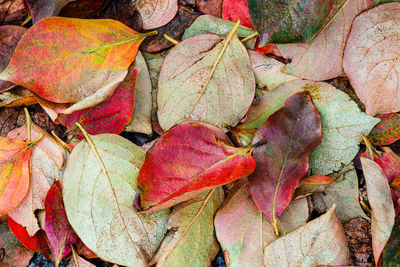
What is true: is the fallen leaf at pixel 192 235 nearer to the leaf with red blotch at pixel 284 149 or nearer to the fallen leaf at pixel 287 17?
the leaf with red blotch at pixel 284 149

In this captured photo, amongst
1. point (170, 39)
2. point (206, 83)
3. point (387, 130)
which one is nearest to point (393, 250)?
point (387, 130)

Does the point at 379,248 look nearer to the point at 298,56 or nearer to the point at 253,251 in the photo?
the point at 253,251

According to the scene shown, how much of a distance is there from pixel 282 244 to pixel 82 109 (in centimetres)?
51

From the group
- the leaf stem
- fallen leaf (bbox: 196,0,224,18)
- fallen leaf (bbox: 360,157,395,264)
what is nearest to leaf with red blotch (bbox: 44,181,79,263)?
the leaf stem

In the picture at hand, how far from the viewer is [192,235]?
2.60ft

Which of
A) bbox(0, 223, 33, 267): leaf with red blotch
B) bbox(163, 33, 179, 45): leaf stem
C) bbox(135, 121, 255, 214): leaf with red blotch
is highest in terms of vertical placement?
bbox(163, 33, 179, 45): leaf stem

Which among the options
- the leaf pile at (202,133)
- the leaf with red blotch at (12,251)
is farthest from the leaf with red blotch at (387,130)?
the leaf with red blotch at (12,251)

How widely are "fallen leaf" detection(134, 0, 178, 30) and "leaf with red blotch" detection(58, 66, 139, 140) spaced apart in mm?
128

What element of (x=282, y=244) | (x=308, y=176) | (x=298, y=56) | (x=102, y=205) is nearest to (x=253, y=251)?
(x=282, y=244)

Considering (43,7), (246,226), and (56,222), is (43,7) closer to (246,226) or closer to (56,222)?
(56,222)

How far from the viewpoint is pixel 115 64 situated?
2.72ft

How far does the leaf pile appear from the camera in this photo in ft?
2.43

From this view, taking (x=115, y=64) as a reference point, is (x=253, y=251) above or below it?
below

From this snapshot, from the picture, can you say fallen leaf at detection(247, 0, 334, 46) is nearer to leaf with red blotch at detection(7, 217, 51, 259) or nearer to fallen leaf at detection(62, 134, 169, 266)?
fallen leaf at detection(62, 134, 169, 266)
